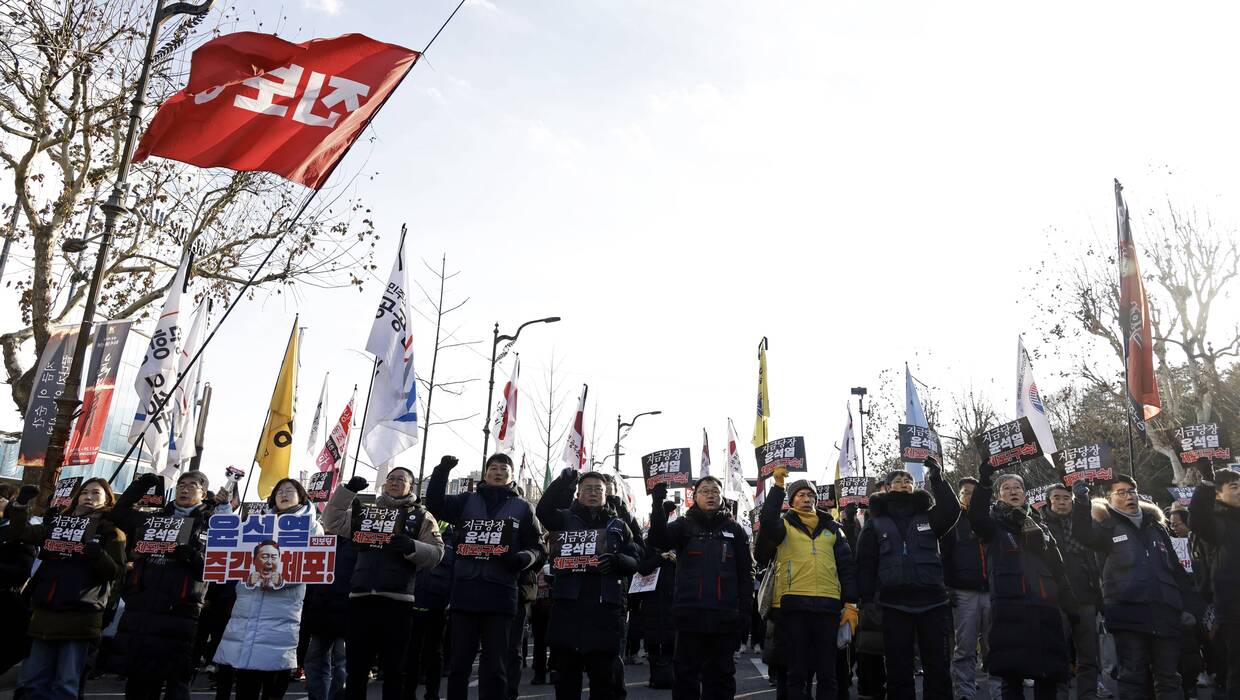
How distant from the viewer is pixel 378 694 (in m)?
10.0

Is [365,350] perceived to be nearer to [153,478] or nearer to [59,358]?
[153,478]

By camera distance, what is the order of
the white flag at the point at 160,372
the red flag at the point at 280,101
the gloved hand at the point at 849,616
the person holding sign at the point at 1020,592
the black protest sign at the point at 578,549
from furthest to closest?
1. the white flag at the point at 160,372
2. the gloved hand at the point at 849,616
3. the red flag at the point at 280,101
4. the person holding sign at the point at 1020,592
5. the black protest sign at the point at 578,549

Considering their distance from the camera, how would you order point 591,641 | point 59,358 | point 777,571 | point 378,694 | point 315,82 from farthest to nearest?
point 59,358 < point 378,694 < point 315,82 < point 777,571 < point 591,641

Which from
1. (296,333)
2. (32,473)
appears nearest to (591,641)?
(296,333)

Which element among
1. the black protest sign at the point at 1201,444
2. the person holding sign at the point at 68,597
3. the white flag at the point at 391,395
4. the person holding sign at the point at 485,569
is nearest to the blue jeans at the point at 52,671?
the person holding sign at the point at 68,597

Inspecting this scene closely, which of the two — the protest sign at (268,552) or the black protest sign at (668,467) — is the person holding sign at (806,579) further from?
the black protest sign at (668,467)

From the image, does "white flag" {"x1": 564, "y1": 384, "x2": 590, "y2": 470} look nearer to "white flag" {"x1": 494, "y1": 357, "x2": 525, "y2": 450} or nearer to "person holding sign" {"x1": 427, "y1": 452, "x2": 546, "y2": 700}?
"white flag" {"x1": 494, "y1": 357, "x2": 525, "y2": 450}

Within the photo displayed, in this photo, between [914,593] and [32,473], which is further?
[32,473]

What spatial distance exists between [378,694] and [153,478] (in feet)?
13.3

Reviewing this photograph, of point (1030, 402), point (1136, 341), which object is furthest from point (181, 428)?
point (1136, 341)

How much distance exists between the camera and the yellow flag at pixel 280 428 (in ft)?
46.5

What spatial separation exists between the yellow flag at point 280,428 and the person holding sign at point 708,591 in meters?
8.88

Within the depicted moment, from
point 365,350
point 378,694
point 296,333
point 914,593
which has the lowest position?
point 378,694

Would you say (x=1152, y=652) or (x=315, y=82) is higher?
(x=315, y=82)
